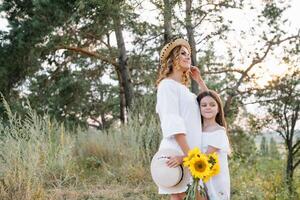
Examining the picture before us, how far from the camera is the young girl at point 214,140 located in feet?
12.2

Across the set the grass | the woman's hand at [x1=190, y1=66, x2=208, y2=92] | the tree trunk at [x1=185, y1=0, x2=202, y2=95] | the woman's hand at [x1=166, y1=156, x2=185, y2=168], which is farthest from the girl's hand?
the tree trunk at [x1=185, y1=0, x2=202, y2=95]

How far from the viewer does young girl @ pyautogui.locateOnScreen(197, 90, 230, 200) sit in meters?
3.72

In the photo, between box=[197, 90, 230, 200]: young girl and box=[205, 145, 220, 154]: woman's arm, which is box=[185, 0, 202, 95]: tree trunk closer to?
box=[197, 90, 230, 200]: young girl

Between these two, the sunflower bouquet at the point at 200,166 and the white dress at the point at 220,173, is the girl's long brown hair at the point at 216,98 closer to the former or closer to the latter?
the white dress at the point at 220,173

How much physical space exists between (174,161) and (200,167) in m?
0.44

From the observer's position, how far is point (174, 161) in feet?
11.9

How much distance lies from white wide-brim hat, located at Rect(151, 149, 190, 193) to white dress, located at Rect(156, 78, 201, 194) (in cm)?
4

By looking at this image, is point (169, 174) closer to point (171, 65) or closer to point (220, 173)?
point (220, 173)

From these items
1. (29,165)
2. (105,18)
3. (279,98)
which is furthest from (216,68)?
(29,165)

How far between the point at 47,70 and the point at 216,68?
4.64 meters

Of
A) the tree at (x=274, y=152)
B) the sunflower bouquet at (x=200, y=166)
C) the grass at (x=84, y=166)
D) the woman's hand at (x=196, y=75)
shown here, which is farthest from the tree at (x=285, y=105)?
the sunflower bouquet at (x=200, y=166)

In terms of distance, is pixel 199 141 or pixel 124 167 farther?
pixel 124 167

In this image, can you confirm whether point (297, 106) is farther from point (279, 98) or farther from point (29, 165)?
point (29, 165)

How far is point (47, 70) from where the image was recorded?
1512 centimetres
